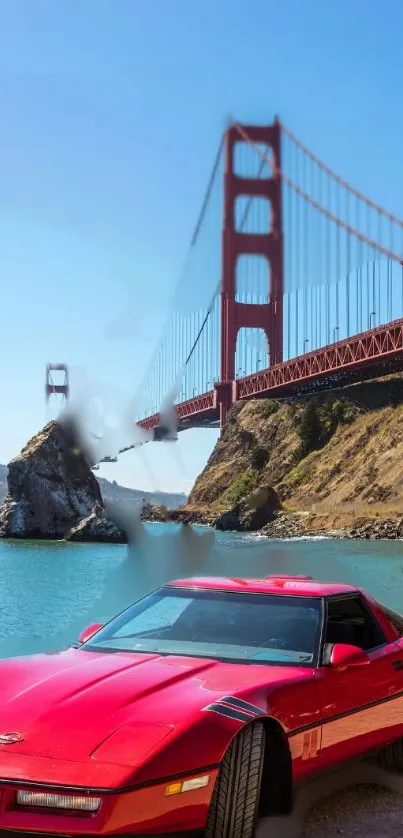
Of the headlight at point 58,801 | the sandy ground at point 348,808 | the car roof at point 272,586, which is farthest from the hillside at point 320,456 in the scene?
the headlight at point 58,801

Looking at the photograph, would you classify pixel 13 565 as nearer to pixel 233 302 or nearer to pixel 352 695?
pixel 352 695

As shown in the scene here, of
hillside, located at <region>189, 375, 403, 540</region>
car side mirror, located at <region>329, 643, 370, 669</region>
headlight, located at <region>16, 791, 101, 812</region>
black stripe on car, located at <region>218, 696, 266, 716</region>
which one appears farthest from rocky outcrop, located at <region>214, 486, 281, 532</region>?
headlight, located at <region>16, 791, 101, 812</region>

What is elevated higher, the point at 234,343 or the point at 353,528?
the point at 234,343

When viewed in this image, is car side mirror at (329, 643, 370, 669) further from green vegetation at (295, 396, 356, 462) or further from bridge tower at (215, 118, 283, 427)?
bridge tower at (215, 118, 283, 427)

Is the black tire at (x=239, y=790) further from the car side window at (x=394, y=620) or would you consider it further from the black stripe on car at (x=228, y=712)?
the car side window at (x=394, y=620)

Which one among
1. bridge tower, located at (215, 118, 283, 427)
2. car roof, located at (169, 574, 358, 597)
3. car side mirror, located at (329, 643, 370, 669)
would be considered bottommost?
car side mirror, located at (329, 643, 370, 669)

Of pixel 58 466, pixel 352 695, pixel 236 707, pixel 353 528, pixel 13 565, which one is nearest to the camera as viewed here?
pixel 236 707

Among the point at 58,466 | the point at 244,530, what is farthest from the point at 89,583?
the point at 244,530
